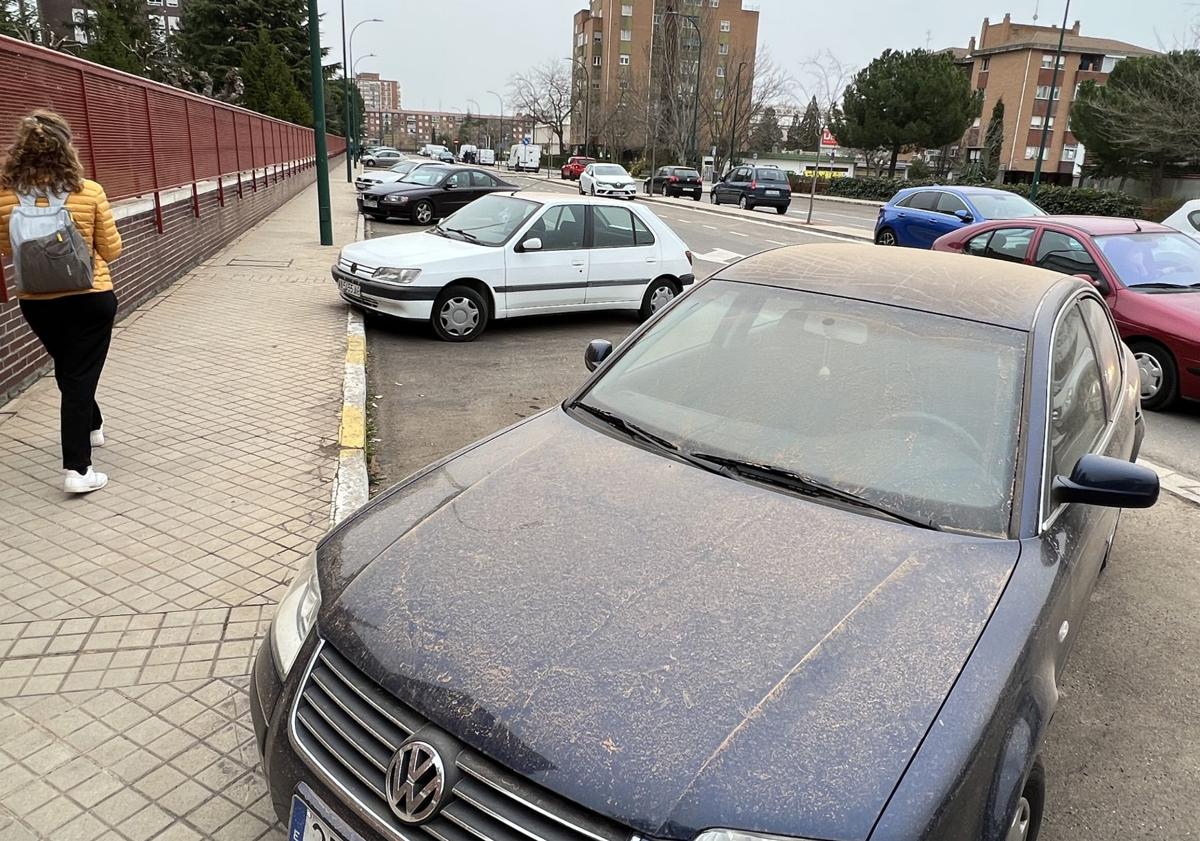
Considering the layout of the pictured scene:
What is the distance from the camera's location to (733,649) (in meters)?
1.94

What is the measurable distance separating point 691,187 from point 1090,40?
57624mm

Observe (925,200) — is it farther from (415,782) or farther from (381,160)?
(381,160)

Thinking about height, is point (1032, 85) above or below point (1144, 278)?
above

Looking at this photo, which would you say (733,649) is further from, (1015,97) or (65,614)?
(1015,97)

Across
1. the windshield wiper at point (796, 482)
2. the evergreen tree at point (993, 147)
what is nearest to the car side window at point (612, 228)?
the windshield wiper at point (796, 482)

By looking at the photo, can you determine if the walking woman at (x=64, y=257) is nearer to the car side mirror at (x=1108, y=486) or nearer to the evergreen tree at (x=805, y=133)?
the car side mirror at (x=1108, y=486)

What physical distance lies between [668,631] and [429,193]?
21179 mm

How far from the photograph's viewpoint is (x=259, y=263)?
13.6 m

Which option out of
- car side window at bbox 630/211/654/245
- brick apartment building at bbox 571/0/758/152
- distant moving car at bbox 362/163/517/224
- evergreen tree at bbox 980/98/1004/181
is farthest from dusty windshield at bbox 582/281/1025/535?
Result: brick apartment building at bbox 571/0/758/152

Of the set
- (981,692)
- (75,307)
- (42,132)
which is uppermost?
(42,132)

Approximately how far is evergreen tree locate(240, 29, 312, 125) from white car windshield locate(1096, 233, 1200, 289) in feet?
119

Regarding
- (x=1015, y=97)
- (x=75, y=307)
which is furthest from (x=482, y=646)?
(x=1015, y=97)

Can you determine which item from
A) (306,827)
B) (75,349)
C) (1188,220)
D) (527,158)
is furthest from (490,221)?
(527,158)

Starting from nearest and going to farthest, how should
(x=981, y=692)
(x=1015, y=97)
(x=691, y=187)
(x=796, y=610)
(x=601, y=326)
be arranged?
1. (x=981, y=692)
2. (x=796, y=610)
3. (x=601, y=326)
4. (x=691, y=187)
5. (x=1015, y=97)
